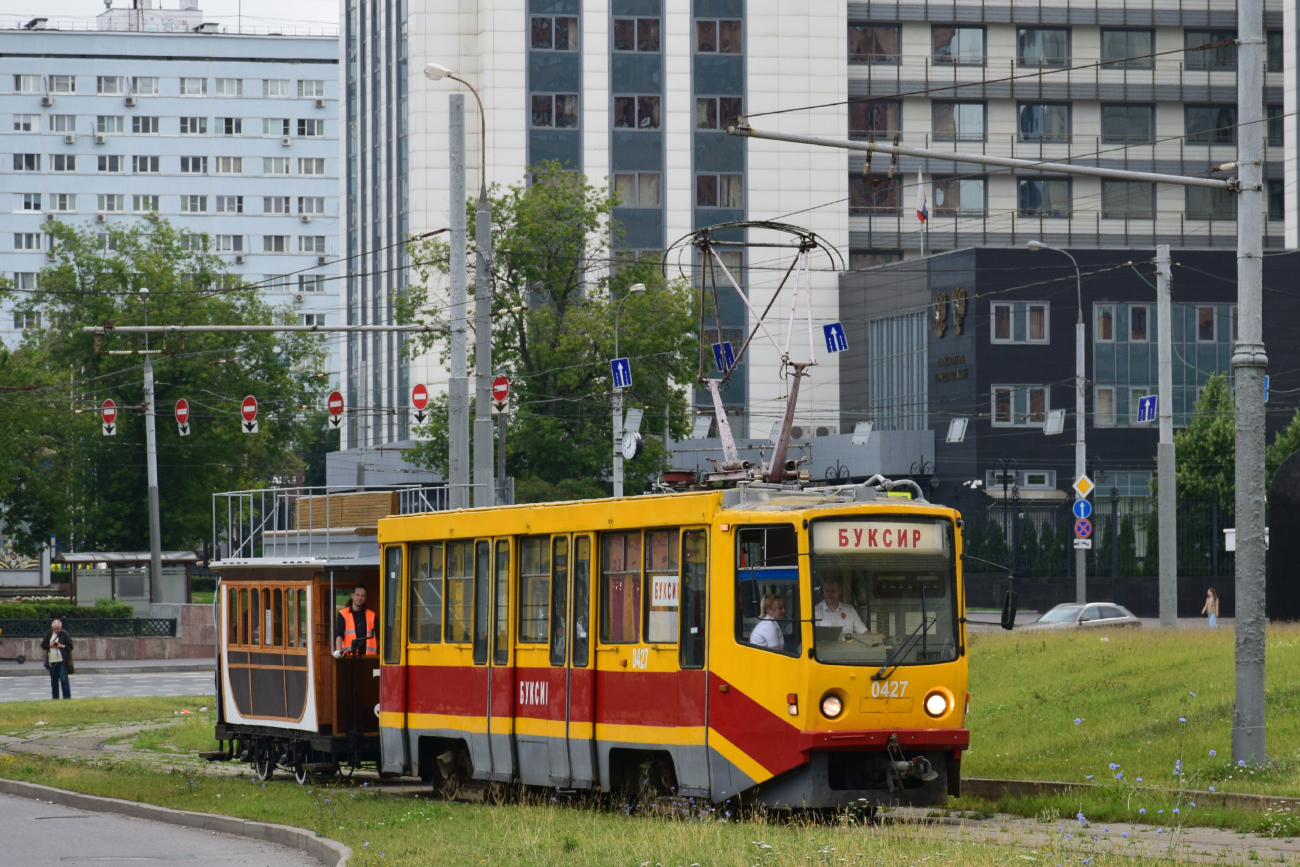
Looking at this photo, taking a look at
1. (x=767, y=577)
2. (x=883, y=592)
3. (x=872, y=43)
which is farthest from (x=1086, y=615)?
(x=872, y=43)

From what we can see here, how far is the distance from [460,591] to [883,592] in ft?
17.6

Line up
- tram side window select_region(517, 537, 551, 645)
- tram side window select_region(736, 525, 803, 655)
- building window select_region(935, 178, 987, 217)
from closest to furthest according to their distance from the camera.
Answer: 1. tram side window select_region(736, 525, 803, 655)
2. tram side window select_region(517, 537, 551, 645)
3. building window select_region(935, 178, 987, 217)

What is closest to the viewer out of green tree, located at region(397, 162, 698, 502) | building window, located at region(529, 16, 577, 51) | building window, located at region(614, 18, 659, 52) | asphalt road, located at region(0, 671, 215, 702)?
asphalt road, located at region(0, 671, 215, 702)

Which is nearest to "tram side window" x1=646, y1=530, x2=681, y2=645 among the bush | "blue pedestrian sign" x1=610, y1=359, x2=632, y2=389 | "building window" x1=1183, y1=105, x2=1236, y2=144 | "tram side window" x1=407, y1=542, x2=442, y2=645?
"tram side window" x1=407, y1=542, x2=442, y2=645

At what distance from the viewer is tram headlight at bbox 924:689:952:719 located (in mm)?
14250

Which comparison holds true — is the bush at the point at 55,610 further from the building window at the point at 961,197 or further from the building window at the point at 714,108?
the building window at the point at 961,197

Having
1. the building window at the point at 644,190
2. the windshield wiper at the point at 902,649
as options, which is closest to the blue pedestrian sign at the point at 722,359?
the windshield wiper at the point at 902,649

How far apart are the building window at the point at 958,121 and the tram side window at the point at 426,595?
68.5 meters

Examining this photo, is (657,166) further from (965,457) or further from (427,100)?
(965,457)

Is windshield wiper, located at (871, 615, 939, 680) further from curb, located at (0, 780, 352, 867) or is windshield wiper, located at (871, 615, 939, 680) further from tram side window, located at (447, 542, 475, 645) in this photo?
tram side window, located at (447, 542, 475, 645)

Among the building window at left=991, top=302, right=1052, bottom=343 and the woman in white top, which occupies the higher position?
the building window at left=991, top=302, right=1052, bottom=343

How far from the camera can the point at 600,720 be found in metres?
16.0

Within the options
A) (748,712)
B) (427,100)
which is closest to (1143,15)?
(427,100)

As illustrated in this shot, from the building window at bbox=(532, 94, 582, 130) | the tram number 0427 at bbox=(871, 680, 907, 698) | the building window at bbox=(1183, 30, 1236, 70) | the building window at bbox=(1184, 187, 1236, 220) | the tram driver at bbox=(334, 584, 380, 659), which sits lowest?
the tram driver at bbox=(334, 584, 380, 659)
